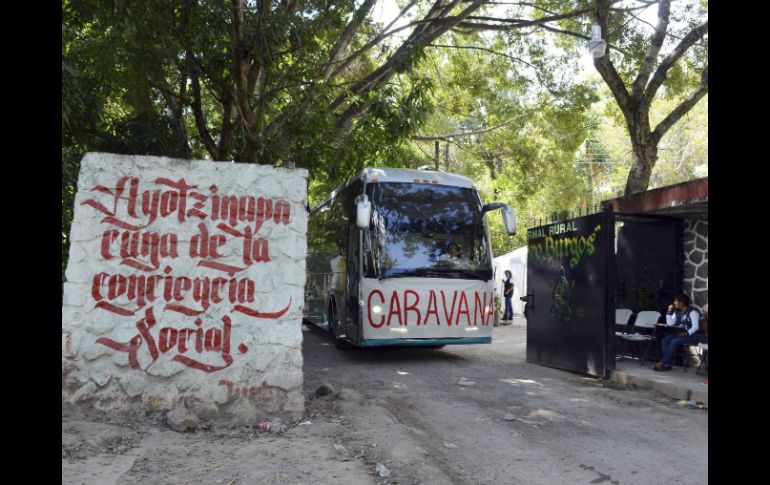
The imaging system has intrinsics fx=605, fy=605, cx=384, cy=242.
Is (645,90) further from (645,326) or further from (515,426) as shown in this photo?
(515,426)

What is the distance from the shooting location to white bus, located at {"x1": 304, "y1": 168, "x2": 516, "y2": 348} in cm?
964

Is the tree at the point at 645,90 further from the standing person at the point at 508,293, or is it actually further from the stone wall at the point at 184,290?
the stone wall at the point at 184,290

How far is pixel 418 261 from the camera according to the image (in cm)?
975

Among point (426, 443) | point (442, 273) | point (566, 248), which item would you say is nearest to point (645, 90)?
point (566, 248)

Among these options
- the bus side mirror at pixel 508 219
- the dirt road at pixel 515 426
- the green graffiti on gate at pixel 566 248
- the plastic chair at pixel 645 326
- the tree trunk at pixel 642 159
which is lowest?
the dirt road at pixel 515 426

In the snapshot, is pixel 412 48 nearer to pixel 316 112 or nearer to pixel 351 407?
pixel 316 112

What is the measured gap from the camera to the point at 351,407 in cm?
616

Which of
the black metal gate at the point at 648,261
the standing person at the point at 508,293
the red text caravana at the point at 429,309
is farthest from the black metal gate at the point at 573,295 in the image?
the standing person at the point at 508,293

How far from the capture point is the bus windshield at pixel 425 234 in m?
9.67

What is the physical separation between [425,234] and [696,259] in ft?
14.2

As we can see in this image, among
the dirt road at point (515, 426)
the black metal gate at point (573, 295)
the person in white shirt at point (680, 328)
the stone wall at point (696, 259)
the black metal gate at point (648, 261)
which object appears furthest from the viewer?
the black metal gate at point (648, 261)

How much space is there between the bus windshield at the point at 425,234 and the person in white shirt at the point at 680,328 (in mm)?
2864

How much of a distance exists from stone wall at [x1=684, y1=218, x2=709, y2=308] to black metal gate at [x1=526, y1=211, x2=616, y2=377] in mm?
2019

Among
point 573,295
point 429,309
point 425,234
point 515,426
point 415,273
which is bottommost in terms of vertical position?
point 515,426
